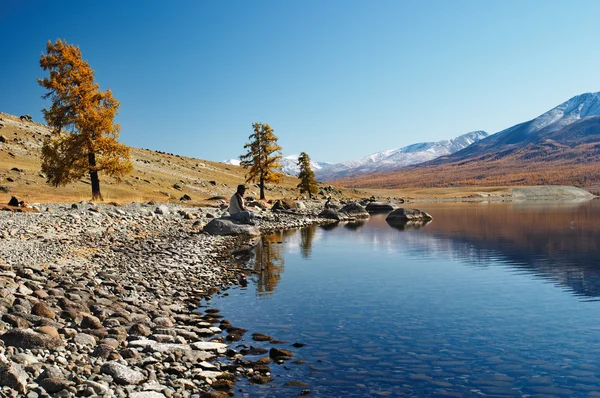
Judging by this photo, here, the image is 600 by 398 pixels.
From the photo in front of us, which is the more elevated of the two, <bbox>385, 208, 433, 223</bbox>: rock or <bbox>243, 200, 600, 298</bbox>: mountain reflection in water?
<bbox>385, 208, 433, 223</bbox>: rock

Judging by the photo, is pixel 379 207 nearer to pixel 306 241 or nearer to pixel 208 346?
pixel 306 241

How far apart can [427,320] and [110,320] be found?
28.6ft

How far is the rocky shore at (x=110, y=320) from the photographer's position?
27.8 feet

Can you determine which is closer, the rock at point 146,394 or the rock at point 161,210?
the rock at point 146,394

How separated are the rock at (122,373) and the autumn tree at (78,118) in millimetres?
34282

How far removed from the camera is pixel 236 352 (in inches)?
436

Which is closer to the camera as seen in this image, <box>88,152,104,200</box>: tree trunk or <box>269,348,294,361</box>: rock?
<box>269,348,294,361</box>: rock

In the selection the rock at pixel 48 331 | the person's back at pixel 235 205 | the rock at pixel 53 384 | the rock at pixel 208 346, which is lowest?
the rock at pixel 208 346

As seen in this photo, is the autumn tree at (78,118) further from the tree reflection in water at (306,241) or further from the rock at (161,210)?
the tree reflection in water at (306,241)

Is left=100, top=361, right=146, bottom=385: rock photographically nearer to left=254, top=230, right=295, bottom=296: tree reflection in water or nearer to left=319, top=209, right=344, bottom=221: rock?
left=254, top=230, right=295, bottom=296: tree reflection in water

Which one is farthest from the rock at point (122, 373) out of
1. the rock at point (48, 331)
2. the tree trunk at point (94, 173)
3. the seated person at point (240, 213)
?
the tree trunk at point (94, 173)

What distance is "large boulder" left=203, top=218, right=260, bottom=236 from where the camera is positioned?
3397 cm

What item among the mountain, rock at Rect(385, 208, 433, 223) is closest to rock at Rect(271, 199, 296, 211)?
the mountain

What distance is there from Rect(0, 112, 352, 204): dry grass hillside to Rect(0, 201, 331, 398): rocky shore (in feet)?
58.3
